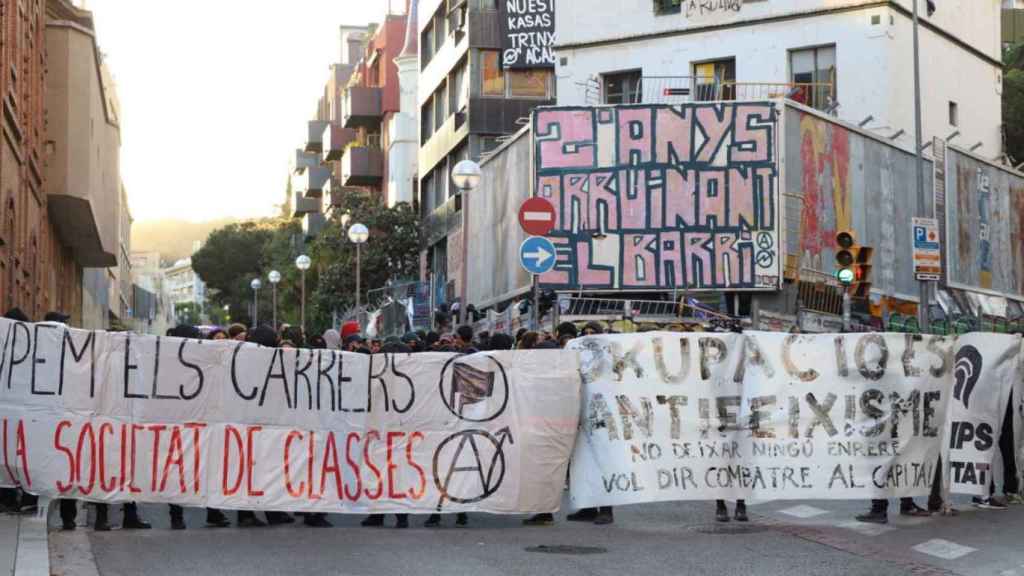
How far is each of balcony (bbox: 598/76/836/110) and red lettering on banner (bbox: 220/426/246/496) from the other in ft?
95.9

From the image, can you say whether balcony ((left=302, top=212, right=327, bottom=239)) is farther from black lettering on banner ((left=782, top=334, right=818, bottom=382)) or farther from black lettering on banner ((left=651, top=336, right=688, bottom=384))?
black lettering on banner ((left=782, top=334, right=818, bottom=382))

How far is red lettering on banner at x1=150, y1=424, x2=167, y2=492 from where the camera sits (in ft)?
40.3

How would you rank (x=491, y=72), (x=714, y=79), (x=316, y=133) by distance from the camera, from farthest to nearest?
(x=316, y=133) < (x=491, y=72) < (x=714, y=79)

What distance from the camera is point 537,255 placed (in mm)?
21078

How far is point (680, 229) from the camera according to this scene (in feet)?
119

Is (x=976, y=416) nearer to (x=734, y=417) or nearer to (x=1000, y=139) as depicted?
A: (x=734, y=417)

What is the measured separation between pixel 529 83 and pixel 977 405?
131 ft

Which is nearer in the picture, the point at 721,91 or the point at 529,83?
the point at 721,91

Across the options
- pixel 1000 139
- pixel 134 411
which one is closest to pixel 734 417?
pixel 134 411

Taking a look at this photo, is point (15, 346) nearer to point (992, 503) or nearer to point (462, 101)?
point (992, 503)

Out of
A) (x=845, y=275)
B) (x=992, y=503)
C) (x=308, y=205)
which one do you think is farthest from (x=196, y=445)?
(x=308, y=205)

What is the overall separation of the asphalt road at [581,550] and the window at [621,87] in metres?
31.3

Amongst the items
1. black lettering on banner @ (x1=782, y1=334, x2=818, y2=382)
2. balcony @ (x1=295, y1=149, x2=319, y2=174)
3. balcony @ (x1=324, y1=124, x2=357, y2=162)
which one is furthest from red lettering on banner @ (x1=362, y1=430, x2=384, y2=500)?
balcony @ (x1=295, y1=149, x2=319, y2=174)

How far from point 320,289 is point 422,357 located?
1798 inches
